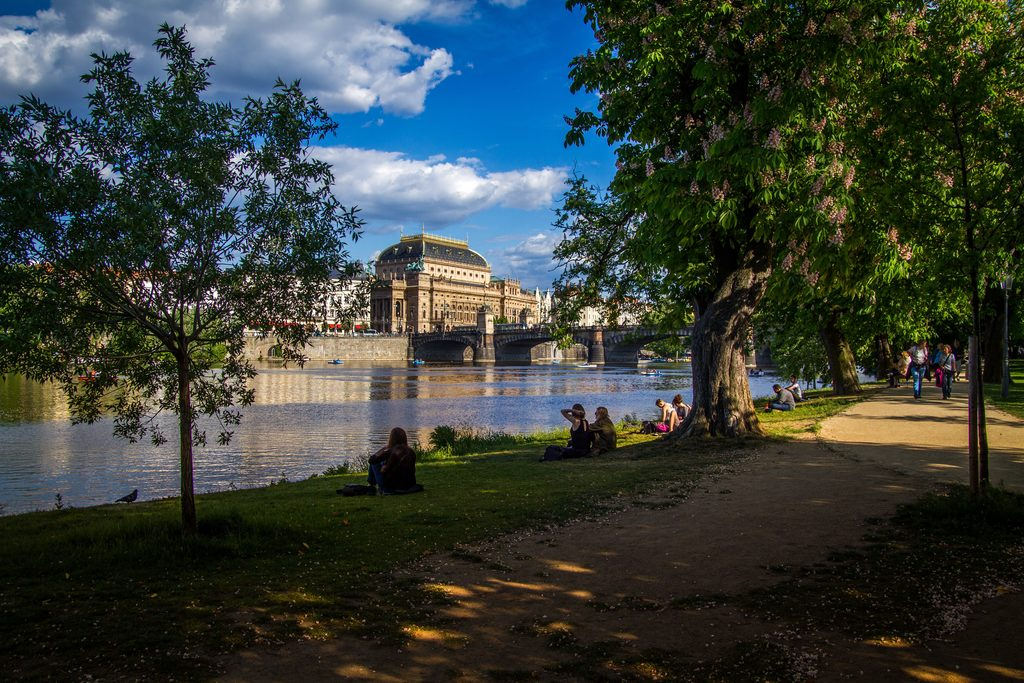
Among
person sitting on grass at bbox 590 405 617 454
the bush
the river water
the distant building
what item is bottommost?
the river water

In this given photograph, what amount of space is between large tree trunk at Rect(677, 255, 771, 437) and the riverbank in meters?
4.07

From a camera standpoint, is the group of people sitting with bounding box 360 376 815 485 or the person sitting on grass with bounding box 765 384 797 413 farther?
the person sitting on grass with bounding box 765 384 797 413

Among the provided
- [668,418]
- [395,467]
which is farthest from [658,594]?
[668,418]

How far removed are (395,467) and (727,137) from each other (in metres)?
7.73

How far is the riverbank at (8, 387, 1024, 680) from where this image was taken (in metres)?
5.64

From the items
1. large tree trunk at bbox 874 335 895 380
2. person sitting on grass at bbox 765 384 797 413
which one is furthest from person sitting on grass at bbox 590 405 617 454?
large tree trunk at bbox 874 335 895 380

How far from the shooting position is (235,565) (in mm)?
7969

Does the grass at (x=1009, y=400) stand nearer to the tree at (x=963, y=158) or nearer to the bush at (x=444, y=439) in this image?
the tree at (x=963, y=158)

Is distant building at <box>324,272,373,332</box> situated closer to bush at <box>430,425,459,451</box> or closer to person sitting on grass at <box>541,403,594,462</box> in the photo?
person sitting on grass at <box>541,403,594,462</box>

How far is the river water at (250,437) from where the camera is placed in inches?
795

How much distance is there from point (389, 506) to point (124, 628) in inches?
214

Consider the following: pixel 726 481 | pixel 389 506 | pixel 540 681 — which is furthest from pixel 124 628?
pixel 726 481

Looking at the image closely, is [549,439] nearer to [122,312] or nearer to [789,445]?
[789,445]

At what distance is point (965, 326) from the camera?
37.2 meters
